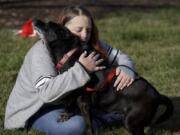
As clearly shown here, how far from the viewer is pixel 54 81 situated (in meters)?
5.06

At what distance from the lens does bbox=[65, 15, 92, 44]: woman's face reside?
530cm

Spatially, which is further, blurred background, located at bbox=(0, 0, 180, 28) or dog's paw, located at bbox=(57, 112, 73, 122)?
blurred background, located at bbox=(0, 0, 180, 28)

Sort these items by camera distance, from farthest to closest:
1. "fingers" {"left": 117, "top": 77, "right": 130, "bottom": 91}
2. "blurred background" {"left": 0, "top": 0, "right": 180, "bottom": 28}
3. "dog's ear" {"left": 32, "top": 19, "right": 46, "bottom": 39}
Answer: "blurred background" {"left": 0, "top": 0, "right": 180, "bottom": 28} → "fingers" {"left": 117, "top": 77, "right": 130, "bottom": 91} → "dog's ear" {"left": 32, "top": 19, "right": 46, "bottom": 39}

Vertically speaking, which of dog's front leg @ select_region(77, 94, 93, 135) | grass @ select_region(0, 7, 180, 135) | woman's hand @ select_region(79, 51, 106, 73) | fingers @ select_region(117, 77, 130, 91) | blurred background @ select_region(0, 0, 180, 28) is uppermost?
woman's hand @ select_region(79, 51, 106, 73)

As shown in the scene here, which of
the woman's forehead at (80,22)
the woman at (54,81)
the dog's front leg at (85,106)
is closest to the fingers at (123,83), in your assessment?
the woman at (54,81)

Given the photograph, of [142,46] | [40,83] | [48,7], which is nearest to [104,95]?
[40,83]

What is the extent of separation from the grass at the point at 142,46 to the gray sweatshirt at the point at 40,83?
18 centimetres

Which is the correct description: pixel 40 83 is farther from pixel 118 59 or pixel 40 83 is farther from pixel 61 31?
pixel 118 59

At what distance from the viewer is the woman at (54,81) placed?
5023mm

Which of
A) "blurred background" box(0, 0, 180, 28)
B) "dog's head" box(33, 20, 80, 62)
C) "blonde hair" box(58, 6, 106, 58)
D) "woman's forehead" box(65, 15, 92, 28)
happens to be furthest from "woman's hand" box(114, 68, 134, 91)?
"blurred background" box(0, 0, 180, 28)

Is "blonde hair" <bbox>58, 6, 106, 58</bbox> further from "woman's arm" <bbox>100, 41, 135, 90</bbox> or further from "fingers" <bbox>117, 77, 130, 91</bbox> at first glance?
"fingers" <bbox>117, 77, 130, 91</bbox>

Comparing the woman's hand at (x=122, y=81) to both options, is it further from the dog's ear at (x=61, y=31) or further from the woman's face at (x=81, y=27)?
the dog's ear at (x=61, y=31)

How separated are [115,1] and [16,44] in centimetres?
451

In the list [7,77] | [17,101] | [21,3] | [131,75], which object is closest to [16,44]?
[7,77]
